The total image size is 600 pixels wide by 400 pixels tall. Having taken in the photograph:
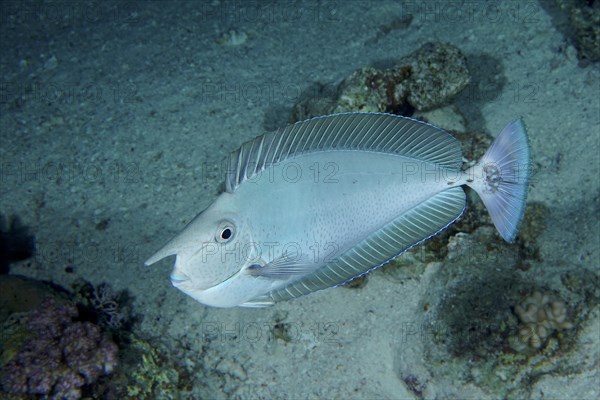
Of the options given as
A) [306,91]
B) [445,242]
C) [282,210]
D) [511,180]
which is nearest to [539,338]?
[445,242]

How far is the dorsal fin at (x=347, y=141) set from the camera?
8.65 feet

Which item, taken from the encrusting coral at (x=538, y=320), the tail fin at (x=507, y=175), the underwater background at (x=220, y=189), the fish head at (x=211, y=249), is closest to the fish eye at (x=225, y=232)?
the fish head at (x=211, y=249)

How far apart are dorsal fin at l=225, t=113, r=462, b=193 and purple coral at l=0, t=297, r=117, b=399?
209 cm

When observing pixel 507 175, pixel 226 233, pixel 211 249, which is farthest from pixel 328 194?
pixel 507 175

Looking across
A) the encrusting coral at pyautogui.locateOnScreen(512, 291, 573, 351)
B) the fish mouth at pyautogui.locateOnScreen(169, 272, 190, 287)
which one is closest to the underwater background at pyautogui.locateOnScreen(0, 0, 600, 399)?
the encrusting coral at pyautogui.locateOnScreen(512, 291, 573, 351)

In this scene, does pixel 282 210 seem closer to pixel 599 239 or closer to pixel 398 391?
pixel 398 391

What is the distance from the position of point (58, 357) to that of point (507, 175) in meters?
3.64

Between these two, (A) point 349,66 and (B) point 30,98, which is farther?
(B) point 30,98

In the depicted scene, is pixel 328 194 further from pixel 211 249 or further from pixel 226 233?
pixel 211 249

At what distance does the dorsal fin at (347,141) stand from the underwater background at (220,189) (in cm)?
128

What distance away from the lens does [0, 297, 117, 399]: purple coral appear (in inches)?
132

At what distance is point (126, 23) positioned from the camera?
756 centimetres

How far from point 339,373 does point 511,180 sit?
2.21 meters

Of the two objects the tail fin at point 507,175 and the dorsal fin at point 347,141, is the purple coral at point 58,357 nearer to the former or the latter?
the dorsal fin at point 347,141
